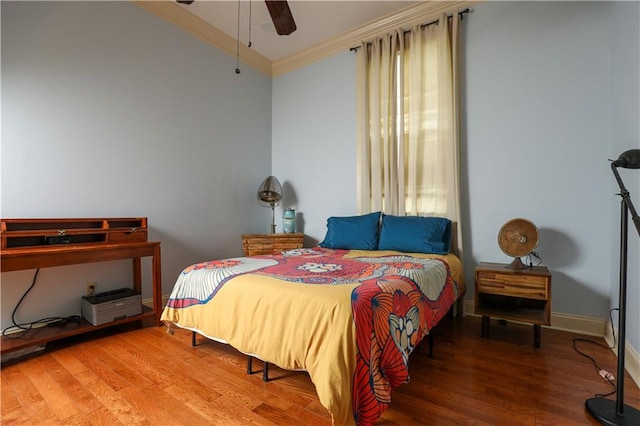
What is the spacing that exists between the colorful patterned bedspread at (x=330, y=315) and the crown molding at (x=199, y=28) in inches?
106

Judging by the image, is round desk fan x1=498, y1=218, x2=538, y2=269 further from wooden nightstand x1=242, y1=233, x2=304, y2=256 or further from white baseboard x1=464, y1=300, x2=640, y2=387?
wooden nightstand x1=242, y1=233, x2=304, y2=256

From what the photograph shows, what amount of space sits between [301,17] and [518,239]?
307cm

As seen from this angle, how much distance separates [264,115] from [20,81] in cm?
253

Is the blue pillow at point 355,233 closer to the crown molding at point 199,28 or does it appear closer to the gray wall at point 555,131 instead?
the gray wall at point 555,131

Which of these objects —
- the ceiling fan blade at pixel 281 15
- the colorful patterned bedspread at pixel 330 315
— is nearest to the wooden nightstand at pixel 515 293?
the colorful patterned bedspread at pixel 330 315

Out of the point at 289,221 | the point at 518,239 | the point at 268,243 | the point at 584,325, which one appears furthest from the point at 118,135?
the point at 584,325

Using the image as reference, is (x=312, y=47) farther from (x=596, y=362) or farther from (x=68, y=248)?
(x=596, y=362)

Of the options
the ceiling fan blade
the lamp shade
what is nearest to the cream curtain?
the lamp shade

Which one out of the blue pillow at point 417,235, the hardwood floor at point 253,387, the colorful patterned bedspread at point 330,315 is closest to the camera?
the colorful patterned bedspread at point 330,315

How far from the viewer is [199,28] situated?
3.38 meters

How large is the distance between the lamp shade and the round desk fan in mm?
2558

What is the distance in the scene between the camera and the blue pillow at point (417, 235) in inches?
107

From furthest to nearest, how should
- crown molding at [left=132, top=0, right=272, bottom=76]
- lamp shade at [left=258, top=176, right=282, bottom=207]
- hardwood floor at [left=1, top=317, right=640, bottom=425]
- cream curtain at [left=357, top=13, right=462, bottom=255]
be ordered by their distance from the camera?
lamp shade at [left=258, top=176, right=282, bottom=207], crown molding at [left=132, top=0, right=272, bottom=76], cream curtain at [left=357, top=13, right=462, bottom=255], hardwood floor at [left=1, top=317, right=640, bottom=425]

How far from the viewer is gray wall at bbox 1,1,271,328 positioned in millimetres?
2270
